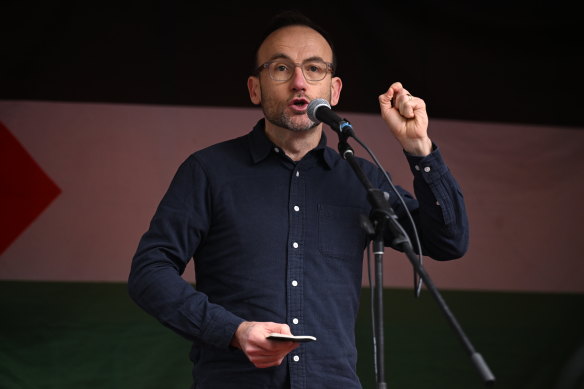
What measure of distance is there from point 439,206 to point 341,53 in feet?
5.24

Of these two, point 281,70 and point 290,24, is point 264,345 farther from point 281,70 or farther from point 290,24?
point 290,24

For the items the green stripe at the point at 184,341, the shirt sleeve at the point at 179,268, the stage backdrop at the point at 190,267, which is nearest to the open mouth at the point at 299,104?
the shirt sleeve at the point at 179,268

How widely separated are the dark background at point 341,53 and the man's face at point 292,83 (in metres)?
1.19

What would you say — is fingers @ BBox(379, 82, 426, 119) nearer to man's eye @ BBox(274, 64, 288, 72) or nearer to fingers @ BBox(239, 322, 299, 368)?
man's eye @ BBox(274, 64, 288, 72)

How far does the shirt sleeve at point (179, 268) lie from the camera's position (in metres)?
→ 2.04

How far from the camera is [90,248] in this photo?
3.59 m

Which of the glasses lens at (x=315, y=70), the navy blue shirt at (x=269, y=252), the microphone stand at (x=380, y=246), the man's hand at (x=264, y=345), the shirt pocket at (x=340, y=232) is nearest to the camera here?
the microphone stand at (x=380, y=246)

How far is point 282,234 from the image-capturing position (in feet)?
7.35

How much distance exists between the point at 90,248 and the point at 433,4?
6.04ft

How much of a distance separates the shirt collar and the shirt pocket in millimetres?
148

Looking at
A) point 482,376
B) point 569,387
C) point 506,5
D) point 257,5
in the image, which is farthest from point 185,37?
point 482,376

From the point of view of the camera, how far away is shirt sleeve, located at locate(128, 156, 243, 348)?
204 cm

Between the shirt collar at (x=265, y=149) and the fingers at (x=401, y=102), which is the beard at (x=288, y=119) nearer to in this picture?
the shirt collar at (x=265, y=149)

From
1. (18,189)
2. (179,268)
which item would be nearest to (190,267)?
(18,189)
